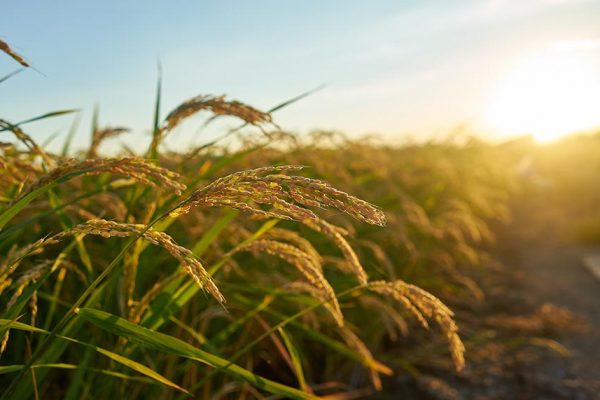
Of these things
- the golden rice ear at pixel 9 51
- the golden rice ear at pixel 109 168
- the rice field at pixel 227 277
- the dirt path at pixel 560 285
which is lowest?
the dirt path at pixel 560 285

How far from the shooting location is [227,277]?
2.90m

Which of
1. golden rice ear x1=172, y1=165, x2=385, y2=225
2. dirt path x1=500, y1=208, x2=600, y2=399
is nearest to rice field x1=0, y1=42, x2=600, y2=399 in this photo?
golden rice ear x1=172, y1=165, x2=385, y2=225

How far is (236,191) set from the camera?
891 mm

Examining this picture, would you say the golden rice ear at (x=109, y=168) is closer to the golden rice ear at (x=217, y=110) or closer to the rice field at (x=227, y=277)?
the rice field at (x=227, y=277)

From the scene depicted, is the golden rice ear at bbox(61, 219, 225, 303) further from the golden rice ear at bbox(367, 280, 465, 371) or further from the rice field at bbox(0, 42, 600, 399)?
the golden rice ear at bbox(367, 280, 465, 371)

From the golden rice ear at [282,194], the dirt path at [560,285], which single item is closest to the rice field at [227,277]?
the golden rice ear at [282,194]

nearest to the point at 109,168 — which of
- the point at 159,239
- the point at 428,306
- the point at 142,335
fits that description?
the point at 159,239

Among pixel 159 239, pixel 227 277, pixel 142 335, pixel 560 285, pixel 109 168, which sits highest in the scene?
pixel 109 168

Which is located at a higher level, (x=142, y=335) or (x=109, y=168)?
(x=109, y=168)

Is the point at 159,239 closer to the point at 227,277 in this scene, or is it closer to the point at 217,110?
the point at 217,110

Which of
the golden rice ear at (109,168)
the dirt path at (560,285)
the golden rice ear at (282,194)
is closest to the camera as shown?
the golden rice ear at (282,194)

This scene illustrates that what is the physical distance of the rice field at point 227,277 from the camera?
1.16m

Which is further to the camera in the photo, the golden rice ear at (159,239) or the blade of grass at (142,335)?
the blade of grass at (142,335)

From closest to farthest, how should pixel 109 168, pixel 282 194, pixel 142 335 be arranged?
pixel 282 194 < pixel 109 168 < pixel 142 335
